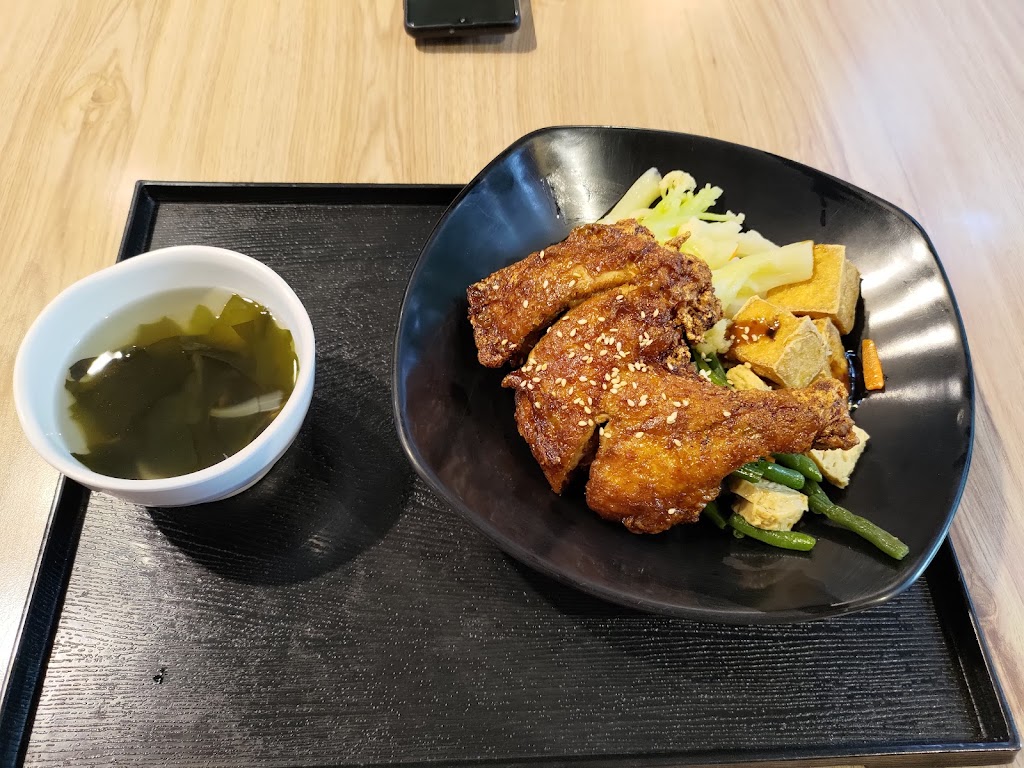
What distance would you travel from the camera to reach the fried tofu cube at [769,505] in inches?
56.0

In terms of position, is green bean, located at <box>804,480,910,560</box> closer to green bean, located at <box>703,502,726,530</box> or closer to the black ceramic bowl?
the black ceramic bowl

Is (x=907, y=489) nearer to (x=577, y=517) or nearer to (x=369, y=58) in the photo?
(x=577, y=517)

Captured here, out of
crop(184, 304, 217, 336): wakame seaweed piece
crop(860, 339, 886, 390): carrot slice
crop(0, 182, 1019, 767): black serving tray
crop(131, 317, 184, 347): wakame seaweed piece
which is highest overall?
crop(860, 339, 886, 390): carrot slice

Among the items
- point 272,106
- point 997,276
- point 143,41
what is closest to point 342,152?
point 272,106

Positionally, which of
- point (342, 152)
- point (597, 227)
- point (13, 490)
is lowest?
point (13, 490)

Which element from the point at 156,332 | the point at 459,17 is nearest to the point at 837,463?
the point at 156,332

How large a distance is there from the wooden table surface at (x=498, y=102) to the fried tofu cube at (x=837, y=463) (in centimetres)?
53

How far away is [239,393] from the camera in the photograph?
1.42 meters

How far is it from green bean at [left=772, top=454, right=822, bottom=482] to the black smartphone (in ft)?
6.30

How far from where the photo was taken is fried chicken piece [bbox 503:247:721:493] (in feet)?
4.63

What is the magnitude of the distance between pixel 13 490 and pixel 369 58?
1.85 meters

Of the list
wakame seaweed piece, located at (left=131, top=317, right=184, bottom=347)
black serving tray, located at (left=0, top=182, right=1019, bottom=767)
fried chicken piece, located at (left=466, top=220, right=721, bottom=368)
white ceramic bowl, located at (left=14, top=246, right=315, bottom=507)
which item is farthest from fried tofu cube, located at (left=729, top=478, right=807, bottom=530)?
wakame seaweed piece, located at (left=131, top=317, right=184, bottom=347)

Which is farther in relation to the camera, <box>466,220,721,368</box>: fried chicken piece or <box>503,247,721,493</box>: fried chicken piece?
<box>466,220,721,368</box>: fried chicken piece

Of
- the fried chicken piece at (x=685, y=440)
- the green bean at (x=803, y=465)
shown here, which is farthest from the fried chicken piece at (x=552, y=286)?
the green bean at (x=803, y=465)
